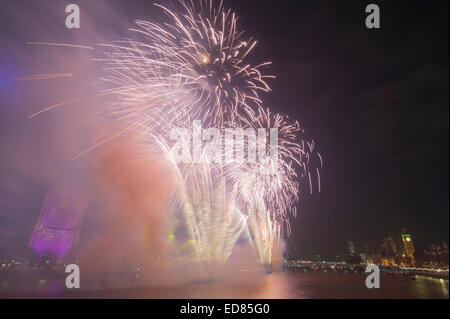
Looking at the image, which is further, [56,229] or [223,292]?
[56,229]

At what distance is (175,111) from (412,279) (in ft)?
115

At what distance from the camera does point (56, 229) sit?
158ft

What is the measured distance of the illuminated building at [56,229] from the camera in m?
46.0

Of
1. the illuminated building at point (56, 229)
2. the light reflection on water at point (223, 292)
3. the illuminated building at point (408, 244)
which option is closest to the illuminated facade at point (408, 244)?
the illuminated building at point (408, 244)

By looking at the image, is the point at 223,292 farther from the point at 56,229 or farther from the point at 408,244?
the point at 408,244

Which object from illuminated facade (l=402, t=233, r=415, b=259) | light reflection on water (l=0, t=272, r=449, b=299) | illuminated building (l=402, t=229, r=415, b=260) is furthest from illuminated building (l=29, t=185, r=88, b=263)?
illuminated facade (l=402, t=233, r=415, b=259)

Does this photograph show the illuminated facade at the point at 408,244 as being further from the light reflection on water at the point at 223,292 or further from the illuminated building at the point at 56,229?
the illuminated building at the point at 56,229

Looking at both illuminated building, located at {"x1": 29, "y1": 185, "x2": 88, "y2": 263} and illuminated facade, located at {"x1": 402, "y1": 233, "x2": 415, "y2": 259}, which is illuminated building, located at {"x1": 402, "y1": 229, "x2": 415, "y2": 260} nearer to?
illuminated facade, located at {"x1": 402, "y1": 233, "x2": 415, "y2": 259}

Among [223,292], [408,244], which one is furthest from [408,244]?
[223,292]

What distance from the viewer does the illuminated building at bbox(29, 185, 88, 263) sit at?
151 feet

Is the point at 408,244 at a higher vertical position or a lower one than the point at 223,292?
lower
